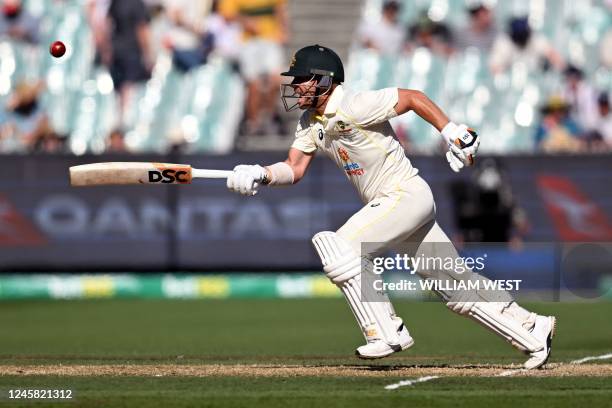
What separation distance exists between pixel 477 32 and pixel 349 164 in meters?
10.8

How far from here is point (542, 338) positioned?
22.8ft

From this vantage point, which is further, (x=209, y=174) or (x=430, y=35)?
(x=430, y=35)

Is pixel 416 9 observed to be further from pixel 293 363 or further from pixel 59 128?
pixel 293 363

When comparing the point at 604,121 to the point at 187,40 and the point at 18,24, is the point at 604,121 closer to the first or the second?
the point at 187,40

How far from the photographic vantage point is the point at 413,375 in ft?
22.2

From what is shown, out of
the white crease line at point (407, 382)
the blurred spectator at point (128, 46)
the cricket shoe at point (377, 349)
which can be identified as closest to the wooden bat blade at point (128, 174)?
the cricket shoe at point (377, 349)

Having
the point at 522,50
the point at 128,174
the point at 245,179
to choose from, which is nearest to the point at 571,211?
the point at 522,50

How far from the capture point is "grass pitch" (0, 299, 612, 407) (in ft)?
19.6

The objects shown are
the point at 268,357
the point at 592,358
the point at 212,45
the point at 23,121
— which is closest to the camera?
the point at 592,358

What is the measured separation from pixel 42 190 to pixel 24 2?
4.16 m

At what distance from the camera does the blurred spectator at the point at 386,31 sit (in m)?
17.2

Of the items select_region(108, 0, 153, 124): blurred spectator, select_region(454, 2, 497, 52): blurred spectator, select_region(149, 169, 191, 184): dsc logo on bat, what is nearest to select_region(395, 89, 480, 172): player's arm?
select_region(149, 169, 191, 184): dsc logo on bat

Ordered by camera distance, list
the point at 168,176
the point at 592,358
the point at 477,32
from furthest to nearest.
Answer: the point at 477,32, the point at 592,358, the point at 168,176

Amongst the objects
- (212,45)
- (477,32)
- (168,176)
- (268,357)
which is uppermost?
(477,32)
